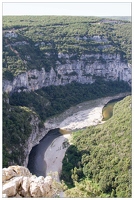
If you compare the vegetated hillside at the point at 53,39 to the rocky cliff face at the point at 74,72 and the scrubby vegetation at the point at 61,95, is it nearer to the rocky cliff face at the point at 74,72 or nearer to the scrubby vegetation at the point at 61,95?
the rocky cliff face at the point at 74,72

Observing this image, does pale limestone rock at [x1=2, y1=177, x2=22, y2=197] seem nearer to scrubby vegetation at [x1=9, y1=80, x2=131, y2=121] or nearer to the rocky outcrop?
the rocky outcrop

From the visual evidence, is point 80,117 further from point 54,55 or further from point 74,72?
point 54,55

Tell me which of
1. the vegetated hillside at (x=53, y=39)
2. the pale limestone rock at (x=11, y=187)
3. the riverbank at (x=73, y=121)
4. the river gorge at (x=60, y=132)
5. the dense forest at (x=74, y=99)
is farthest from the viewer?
the vegetated hillside at (x=53, y=39)

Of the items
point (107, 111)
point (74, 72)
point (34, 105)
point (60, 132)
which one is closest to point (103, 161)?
point (60, 132)

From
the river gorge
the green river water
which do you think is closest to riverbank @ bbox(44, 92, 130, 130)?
the river gorge

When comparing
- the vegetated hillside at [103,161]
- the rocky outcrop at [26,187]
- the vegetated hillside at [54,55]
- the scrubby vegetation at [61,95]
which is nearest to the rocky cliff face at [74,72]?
the vegetated hillside at [54,55]

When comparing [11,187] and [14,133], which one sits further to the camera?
[14,133]
